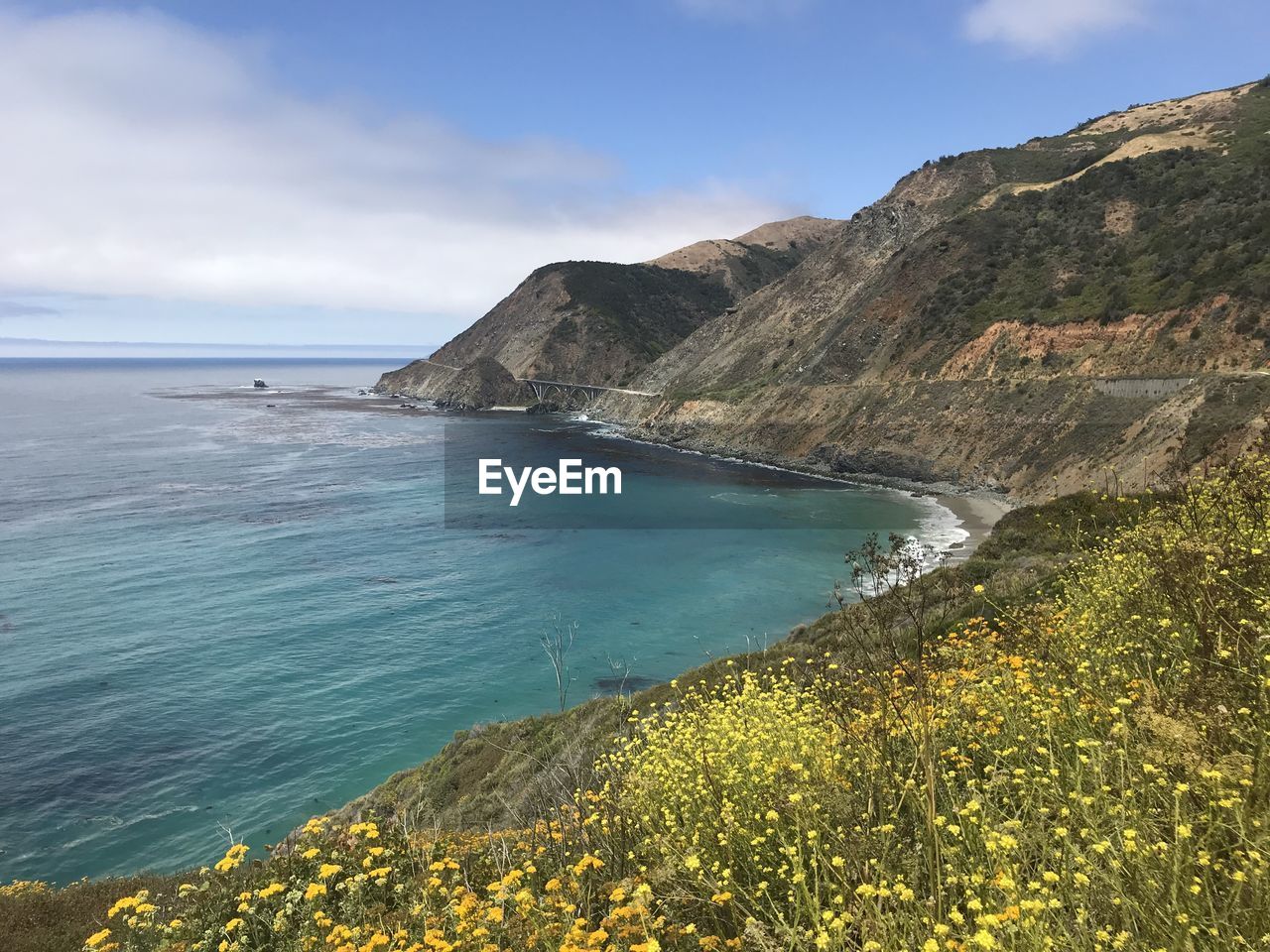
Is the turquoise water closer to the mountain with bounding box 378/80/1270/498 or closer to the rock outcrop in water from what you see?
the mountain with bounding box 378/80/1270/498

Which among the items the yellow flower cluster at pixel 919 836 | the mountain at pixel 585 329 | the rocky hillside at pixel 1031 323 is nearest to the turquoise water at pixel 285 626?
the rocky hillside at pixel 1031 323

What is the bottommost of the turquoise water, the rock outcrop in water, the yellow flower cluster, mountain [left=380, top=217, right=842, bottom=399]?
the turquoise water

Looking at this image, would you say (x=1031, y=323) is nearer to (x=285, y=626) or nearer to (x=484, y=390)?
(x=285, y=626)

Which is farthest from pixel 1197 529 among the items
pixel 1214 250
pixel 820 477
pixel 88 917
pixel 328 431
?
pixel 328 431

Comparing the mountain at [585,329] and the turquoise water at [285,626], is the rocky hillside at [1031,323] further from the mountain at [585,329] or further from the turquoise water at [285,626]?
the mountain at [585,329]

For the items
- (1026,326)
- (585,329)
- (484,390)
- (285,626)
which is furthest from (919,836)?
(585,329)

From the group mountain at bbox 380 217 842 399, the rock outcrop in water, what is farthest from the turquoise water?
mountain at bbox 380 217 842 399
